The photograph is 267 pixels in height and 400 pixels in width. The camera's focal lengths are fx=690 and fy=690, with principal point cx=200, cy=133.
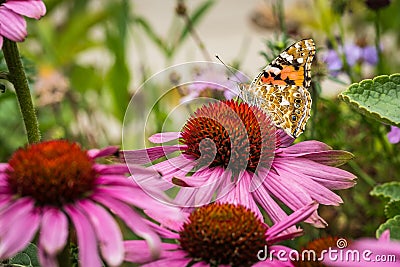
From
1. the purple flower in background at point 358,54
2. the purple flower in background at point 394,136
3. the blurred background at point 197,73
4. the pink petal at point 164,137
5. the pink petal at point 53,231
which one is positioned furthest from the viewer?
the purple flower in background at point 358,54

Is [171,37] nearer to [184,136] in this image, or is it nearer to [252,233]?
[184,136]

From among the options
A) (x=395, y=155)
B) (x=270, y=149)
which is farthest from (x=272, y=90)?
(x=395, y=155)

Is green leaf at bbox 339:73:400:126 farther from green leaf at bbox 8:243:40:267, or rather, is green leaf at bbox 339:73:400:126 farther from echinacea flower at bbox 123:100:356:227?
green leaf at bbox 8:243:40:267

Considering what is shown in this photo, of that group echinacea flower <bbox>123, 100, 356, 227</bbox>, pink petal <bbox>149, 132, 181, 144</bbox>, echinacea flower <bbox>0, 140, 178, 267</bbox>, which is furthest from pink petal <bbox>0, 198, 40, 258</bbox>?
pink petal <bbox>149, 132, 181, 144</bbox>

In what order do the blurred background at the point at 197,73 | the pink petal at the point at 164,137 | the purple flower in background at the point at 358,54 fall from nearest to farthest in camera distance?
the pink petal at the point at 164,137 → the blurred background at the point at 197,73 → the purple flower in background at the point at 358,54

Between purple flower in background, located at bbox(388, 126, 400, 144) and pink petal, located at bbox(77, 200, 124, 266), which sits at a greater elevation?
purple flower in background, located at bbox(388, 126, 400, 144)

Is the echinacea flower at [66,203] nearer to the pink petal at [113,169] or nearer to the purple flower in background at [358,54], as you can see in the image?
the pink petal at [113,169]

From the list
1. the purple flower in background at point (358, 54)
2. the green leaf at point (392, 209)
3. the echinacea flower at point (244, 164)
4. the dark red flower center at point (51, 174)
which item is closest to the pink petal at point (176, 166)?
the echinacea flower at point (244, 164)
